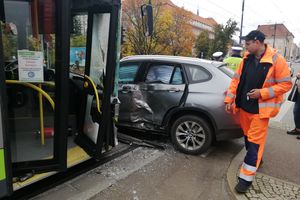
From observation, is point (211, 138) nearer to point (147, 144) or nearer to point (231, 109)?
point (231, 109)

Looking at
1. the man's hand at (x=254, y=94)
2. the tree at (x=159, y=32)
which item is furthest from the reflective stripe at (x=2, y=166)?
the tree at (x=159, y=32)

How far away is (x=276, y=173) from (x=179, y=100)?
1.80 meters

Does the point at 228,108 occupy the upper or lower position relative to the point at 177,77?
lower

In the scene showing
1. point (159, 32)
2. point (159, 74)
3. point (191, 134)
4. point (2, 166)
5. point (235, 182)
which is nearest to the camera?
point (2, 166)

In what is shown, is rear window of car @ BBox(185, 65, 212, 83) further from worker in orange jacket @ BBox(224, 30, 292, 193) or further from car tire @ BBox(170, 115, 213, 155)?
worker in orange jacket @ BBox(224, 30, 292, 193)

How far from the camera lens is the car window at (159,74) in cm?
475

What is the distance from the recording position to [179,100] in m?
4.53

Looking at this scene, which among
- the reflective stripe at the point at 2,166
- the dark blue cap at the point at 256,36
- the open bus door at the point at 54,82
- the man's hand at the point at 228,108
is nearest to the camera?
the reflective stripe at the point at 2,166

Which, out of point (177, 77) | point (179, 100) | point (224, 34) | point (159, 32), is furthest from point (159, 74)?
point (224, 34)

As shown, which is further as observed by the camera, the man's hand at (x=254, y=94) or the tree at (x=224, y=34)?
the tree at (x=224, y=34)

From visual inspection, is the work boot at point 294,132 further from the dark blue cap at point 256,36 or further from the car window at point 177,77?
the dark blue cap at point 256,36

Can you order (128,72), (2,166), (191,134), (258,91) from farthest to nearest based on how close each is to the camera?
(128,72) → (191,134) → (258,91) → (2,166)

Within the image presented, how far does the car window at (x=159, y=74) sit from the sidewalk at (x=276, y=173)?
1.75 meters

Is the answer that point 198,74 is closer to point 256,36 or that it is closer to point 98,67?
point 256,36
